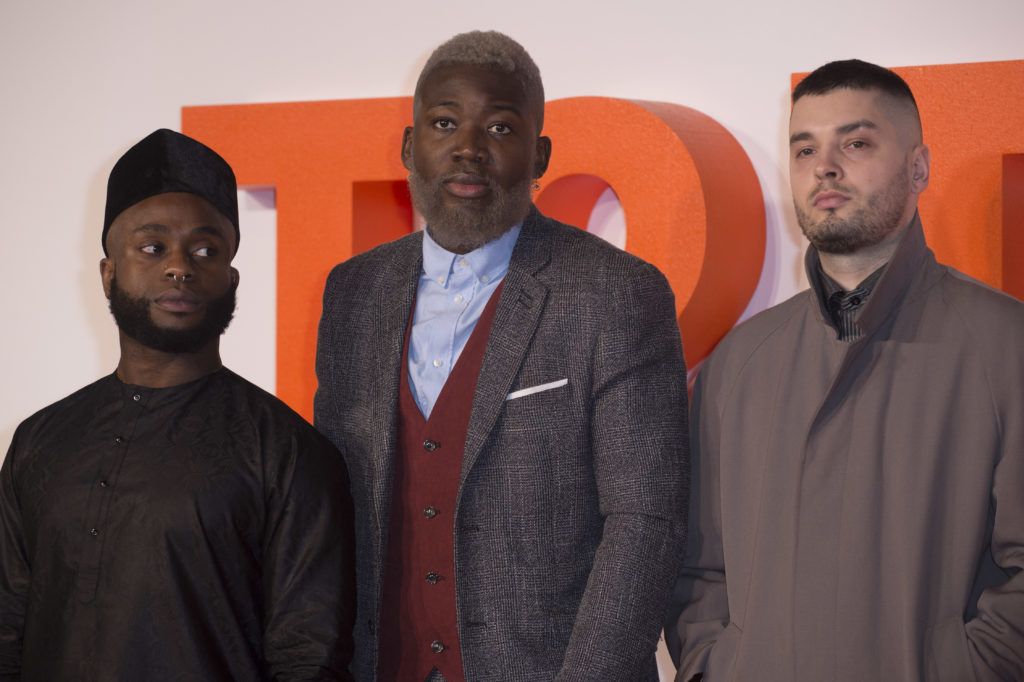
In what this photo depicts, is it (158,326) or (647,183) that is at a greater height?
(647,183)

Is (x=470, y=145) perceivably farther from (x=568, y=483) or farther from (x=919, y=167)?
(x=919, y=167)

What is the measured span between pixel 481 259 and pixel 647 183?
3.87 feet

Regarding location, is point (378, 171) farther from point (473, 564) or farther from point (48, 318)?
point (473, 564)

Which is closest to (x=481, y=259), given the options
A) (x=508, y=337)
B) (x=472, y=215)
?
(x=472, y=215)

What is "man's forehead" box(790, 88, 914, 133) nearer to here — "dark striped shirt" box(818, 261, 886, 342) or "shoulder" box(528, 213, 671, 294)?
"dark striped shirt" box(818, 261, 886, 342)

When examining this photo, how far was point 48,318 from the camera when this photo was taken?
4.28 metres

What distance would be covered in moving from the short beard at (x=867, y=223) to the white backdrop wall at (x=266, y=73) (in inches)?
46.6

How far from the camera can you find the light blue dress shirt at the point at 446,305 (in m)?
2.22

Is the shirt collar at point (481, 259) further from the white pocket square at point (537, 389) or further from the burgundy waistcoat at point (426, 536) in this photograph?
the white pocket square at point (537, 389)

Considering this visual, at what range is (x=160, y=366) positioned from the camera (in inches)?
89.8

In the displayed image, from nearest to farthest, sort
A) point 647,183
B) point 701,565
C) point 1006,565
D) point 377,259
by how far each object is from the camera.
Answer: point 1006,565, point 701,565, point 377,259, point 647,183

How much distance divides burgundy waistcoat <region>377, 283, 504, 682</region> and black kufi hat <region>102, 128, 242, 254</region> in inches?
21.7

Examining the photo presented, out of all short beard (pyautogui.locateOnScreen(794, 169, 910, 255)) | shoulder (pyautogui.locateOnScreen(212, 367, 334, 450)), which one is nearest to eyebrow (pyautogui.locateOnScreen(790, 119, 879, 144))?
short beard (pyautogui.locateOnScreen(794, 169, 910, 255))

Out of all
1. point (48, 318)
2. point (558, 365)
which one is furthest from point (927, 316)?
point (48, 318)
